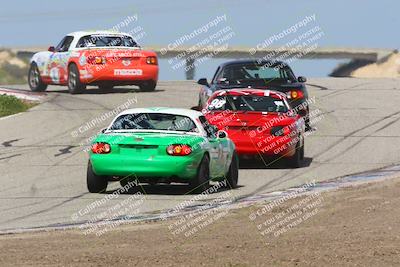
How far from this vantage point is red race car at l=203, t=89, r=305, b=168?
1956 centimetres

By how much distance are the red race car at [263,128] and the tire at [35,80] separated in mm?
13248

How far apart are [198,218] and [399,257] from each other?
3693mm

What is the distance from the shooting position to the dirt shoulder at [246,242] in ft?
33.1

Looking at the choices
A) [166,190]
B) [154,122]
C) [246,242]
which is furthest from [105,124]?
[246,242]

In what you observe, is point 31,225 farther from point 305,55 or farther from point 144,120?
point 305,55

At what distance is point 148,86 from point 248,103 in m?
11.5

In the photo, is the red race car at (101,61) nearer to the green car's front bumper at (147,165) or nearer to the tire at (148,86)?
the tire at (148,86)

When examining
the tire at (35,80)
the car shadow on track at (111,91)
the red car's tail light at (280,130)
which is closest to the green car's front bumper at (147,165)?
the red car's tail light at (280,130)

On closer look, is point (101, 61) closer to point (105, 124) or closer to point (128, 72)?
point (128, 72)

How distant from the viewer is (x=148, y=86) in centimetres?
3189

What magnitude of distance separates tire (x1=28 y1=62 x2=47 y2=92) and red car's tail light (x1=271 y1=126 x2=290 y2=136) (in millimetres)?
14250

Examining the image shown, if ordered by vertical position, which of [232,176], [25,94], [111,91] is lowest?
[111,91]

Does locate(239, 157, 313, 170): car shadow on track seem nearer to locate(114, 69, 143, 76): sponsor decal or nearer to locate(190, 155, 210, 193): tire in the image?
locate(190, 155, 210, 193): tire

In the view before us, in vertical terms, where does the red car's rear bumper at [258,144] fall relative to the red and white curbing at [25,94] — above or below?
above
